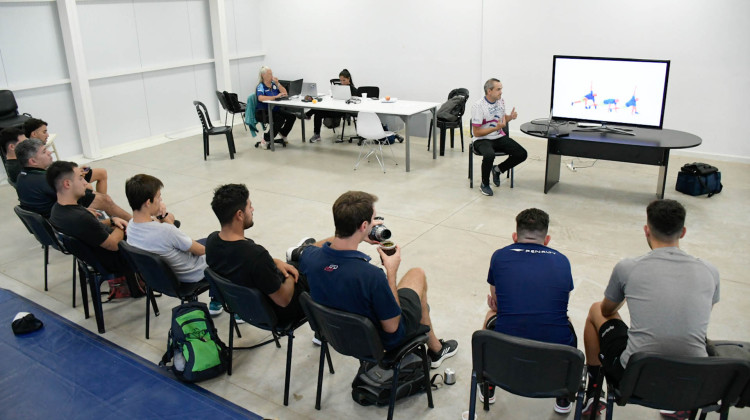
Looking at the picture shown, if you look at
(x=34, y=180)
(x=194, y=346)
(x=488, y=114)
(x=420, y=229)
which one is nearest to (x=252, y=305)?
(x=194, y=346)

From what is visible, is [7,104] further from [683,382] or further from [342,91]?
[683,382]

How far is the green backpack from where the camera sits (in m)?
3.48

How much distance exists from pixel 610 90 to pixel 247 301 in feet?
15.8

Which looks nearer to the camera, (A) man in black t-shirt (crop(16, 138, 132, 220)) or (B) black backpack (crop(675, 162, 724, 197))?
(A) man in black t-shirt (crop(16, 138, 132, 220))

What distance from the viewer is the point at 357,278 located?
108 inches

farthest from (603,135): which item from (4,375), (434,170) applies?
(4,375)

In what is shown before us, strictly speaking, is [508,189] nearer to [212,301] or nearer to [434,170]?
[434,170]

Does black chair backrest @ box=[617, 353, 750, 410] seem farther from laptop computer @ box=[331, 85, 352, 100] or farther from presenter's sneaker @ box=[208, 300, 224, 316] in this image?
laptop computer @ box=[331, 85, 352, 100]

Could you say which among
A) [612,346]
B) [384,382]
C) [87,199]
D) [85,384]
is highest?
[87,199]

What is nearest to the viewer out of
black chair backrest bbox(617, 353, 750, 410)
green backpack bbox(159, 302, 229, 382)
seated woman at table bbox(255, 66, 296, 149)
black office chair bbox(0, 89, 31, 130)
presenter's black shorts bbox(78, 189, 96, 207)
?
black chair backrest bbox(617, 353, 750, 410)

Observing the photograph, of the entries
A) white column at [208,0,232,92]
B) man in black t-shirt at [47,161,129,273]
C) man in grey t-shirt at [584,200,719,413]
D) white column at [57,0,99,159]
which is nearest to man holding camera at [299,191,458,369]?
man in grey t-shirt at [584,200,719,413]

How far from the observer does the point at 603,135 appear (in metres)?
6.30

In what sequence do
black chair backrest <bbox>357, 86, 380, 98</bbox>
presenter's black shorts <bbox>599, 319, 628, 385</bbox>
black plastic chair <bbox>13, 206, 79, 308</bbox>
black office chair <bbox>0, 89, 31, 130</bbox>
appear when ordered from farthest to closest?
black chair backrest <bbox>357, 86, 380, 98</bbox>
black office chair <bbox>0, 89, 31, 130</bbox>
black plastic chair <bbox>13, 206, 79, 308</bbox>
presenter's black shorts <bbox>599, 319, 628, 385</bbox>

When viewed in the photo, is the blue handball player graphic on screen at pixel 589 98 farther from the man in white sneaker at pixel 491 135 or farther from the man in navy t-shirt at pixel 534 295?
the man in navy t-shirt at pixel 534 295
